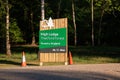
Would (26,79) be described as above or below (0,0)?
below

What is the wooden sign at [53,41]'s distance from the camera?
Result: 87.2ft

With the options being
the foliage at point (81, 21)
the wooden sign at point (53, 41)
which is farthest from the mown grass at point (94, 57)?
the foliage at point (81, 21)

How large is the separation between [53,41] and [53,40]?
6 centimetres

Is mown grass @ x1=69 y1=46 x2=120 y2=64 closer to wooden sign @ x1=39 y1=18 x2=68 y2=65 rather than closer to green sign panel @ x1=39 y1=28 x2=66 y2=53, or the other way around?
wooden sign @ x1=39 y1=18 x2=68 y2=65

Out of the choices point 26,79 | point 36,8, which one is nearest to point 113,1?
point 26,79

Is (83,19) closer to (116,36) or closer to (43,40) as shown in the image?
(116,36)

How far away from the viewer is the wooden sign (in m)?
26.6

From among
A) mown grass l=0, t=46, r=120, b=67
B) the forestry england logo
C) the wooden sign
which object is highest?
the forestry england logo

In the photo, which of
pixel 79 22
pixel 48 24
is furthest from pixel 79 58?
pixel 79 22

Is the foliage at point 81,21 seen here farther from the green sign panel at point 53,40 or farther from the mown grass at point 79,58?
the green sign panel at point 53,40

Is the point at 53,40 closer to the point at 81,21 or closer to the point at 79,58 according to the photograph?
the point at 79,58

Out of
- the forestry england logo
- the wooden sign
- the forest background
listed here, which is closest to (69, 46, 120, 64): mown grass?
the wooden sign

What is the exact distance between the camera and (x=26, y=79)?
17000mm

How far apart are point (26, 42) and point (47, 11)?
726 centimetres
